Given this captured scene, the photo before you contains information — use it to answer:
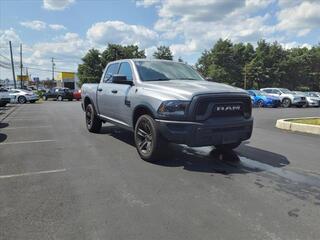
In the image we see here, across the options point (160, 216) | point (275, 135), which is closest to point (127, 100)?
point (160, 216)

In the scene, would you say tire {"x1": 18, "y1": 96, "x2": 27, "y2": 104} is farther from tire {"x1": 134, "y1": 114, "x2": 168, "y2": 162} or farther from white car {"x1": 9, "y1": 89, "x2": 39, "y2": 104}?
tire {"x1": 134, "y1": 114, "x2": 168, "y2": 162}

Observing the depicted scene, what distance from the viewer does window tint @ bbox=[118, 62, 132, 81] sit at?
302 inches

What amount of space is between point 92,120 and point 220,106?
194 inches

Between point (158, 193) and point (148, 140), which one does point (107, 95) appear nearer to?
point (148, 140)

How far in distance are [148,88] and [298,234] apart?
13.1 ft

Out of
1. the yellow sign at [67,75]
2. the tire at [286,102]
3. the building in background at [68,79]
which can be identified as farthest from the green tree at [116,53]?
the tire at [286,102]

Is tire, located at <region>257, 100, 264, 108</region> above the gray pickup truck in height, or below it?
below

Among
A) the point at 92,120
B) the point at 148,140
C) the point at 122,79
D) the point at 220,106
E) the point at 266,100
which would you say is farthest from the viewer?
the point at 266,100

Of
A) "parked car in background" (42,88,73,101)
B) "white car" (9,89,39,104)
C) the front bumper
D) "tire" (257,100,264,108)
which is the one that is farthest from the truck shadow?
"parked car in background" (42,88,73,101)

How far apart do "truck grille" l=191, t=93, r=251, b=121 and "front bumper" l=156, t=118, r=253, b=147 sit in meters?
0.12

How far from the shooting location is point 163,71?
24.8ft

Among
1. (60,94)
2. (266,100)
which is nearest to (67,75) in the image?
(60,94)

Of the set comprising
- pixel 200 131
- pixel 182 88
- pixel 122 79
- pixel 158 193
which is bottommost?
pixel 158 193

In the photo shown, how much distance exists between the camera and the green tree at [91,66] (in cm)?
6219
